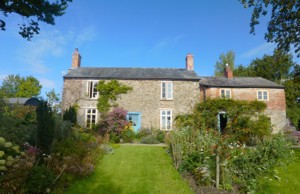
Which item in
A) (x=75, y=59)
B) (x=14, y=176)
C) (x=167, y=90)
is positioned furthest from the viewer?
(x=75, y=59)

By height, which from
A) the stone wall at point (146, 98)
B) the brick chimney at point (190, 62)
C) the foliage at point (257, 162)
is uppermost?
the brick chimney at point (190, 62)

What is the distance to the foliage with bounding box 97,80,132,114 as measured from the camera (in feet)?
66.7

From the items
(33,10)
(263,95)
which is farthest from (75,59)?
(263,95)

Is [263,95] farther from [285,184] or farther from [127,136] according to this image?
[285,184]

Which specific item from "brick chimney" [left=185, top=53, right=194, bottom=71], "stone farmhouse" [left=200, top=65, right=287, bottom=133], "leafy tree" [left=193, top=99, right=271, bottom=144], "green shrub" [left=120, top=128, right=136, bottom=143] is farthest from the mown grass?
"brick chimney" [left=185, top=53, right=194, bottom=71]

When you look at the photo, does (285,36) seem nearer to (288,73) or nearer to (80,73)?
(80,73)

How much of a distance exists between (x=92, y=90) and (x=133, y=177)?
15.2 meters

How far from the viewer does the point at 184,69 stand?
24.1 meters

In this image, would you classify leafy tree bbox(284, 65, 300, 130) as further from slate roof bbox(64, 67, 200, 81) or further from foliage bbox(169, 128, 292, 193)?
foliage bbox(169, 128, 292, 193)

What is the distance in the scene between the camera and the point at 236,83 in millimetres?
23438

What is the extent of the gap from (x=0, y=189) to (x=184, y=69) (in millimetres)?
21301

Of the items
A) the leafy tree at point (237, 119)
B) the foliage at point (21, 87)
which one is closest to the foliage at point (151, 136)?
the leafy tree at point (237, 119)

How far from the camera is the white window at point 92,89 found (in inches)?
825

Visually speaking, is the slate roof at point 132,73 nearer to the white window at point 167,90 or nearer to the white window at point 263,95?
the white window at point 167,90
